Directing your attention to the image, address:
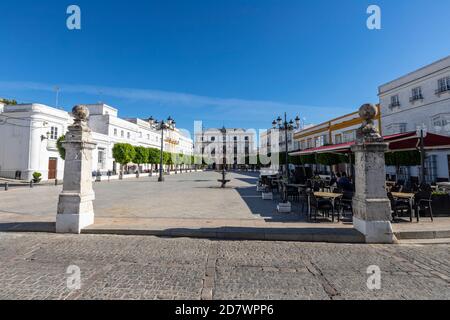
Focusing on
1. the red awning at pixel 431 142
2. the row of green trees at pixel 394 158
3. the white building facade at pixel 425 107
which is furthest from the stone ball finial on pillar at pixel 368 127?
the white building facade at pixel 425 107

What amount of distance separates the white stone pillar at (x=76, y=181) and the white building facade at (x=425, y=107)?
2037 centimetres

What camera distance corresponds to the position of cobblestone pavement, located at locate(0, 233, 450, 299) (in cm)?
298

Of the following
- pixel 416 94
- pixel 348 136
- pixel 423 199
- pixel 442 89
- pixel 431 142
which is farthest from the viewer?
pixel 348 136

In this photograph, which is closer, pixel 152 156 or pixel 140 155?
pixel 140 155

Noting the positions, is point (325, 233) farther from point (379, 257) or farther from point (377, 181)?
point (377, 181)

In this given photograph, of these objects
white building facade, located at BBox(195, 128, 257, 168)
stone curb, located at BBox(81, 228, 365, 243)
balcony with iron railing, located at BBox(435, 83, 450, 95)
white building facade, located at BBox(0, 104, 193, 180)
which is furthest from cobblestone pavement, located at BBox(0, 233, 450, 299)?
white building facade, located at BBox(195, 128, 257, 168)

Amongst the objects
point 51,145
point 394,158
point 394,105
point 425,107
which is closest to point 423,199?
point 394,158

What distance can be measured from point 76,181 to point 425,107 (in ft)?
81.5

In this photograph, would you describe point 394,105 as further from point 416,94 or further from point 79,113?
point 79,113

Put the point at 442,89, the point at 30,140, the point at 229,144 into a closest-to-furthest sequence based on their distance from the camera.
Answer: the point at 442,89 → the point at 30,140 → the point at 229,144

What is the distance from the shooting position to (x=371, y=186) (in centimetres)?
527

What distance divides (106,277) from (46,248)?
2.30 meters

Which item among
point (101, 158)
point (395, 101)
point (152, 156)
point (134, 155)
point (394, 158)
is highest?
point (395, 101)
